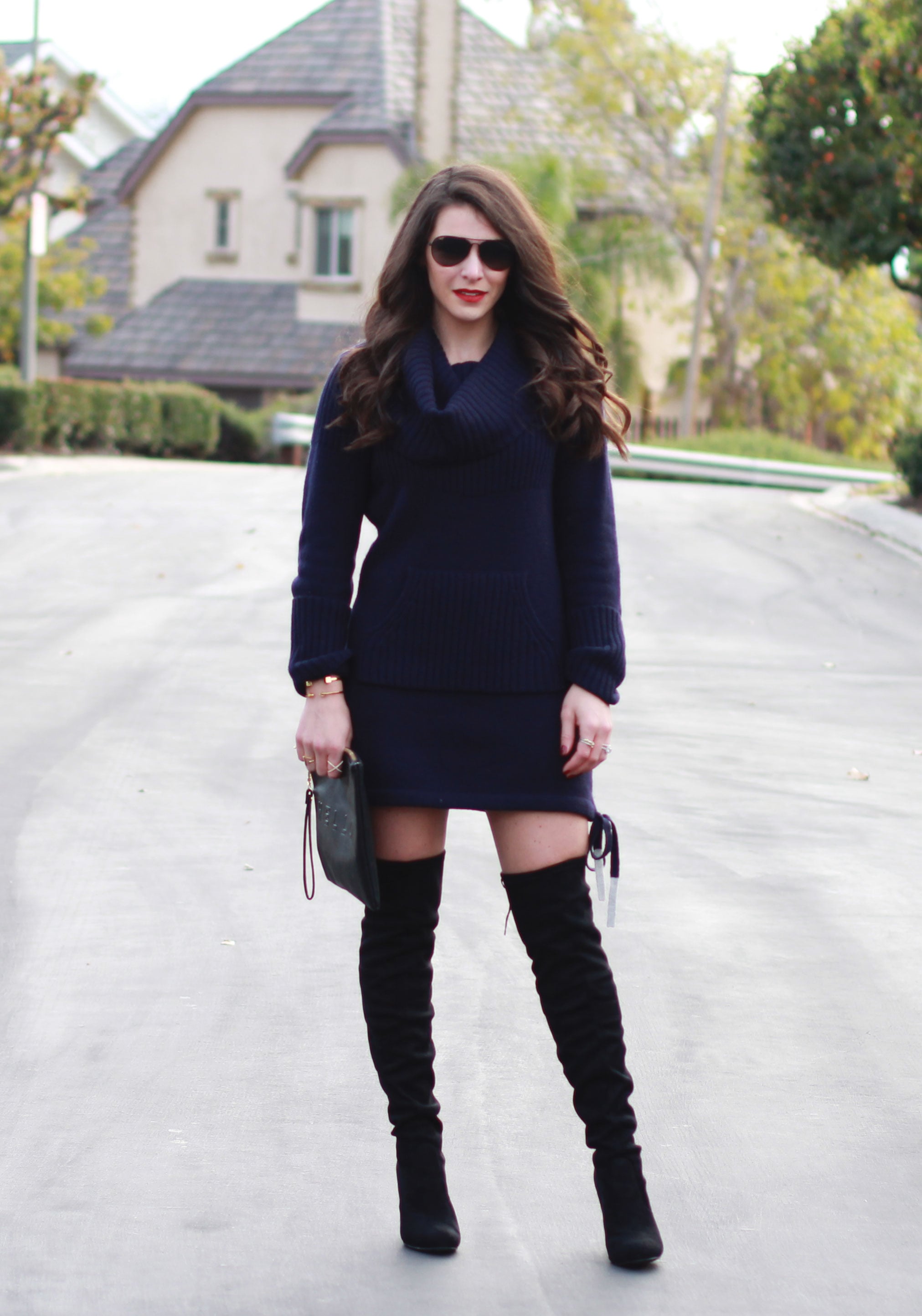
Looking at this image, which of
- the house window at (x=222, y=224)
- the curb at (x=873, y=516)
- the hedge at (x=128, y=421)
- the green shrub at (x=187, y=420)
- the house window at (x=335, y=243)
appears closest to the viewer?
the curb at (x=873, y=516)

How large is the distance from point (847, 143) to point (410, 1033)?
16.1 meters

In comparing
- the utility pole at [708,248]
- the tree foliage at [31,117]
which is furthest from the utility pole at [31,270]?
the utility pole at [708,248]

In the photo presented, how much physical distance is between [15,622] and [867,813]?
6.41 m

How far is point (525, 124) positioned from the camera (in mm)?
41125

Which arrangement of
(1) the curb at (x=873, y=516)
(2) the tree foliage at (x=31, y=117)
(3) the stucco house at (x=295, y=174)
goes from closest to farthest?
(1) the curb at (x=873, y=516), (2) the tree foliage at (x=31, y=117), (3) the stucco house at (x=295, y=174)

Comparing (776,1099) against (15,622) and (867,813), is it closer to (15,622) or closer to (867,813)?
(867,813)

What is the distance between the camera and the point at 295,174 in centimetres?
4041

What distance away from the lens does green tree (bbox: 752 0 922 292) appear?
17531 millimetres

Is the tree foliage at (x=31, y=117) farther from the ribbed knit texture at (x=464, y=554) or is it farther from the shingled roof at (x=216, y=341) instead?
the ribbed knit texture at (x=464, y=554)

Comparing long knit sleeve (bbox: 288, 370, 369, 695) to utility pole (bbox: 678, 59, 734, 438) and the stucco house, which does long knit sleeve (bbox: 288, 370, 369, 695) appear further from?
the stucco house

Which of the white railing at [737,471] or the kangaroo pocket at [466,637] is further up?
the kangaroo pocket at [466,637]

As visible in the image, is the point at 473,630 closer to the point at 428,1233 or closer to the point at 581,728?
the point at 581,728

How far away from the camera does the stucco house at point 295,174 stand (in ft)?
131

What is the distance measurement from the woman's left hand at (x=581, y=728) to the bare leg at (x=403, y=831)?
0.81ft
